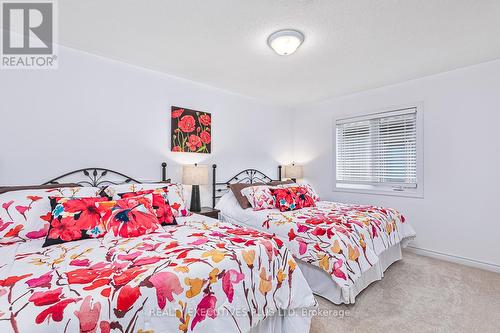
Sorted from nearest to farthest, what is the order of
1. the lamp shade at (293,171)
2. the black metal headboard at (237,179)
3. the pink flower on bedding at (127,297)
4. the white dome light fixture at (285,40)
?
1. the pink flower on bedding at (127,297)
2. the white dome light fixture at (285,40)
3. the black metal headboard at (237,179)
4. the lamp shade at (293,171)

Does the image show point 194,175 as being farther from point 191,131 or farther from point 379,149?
point 379,149

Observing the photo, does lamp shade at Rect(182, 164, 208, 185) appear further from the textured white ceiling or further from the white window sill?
the white window sill

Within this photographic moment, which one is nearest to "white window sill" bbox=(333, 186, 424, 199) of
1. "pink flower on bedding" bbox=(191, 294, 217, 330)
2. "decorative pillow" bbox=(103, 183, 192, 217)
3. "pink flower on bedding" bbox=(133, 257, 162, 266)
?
"decorative pillow" bbox=(103, 183, 192, 217)

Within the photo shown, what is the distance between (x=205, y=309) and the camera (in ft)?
4.10

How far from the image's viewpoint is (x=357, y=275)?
2.08 m

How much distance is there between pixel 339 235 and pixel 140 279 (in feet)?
5.33

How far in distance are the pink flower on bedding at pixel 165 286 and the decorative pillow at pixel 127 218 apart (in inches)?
28.0

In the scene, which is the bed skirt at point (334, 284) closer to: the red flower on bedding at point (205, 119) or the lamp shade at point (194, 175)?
the lamp shade at point (194, 175)

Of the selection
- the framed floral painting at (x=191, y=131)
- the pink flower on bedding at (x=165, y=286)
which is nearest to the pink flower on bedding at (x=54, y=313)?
the pink flower on bedding at (x=165, y=286)

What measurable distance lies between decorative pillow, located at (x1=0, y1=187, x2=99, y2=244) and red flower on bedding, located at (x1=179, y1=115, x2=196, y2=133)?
1651 millimetres

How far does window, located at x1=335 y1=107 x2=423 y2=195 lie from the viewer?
3.38 m

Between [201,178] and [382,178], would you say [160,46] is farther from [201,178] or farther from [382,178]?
[382,178]

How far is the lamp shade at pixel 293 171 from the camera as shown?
172 inches

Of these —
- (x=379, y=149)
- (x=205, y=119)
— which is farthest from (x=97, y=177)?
(x=379, y=149)
